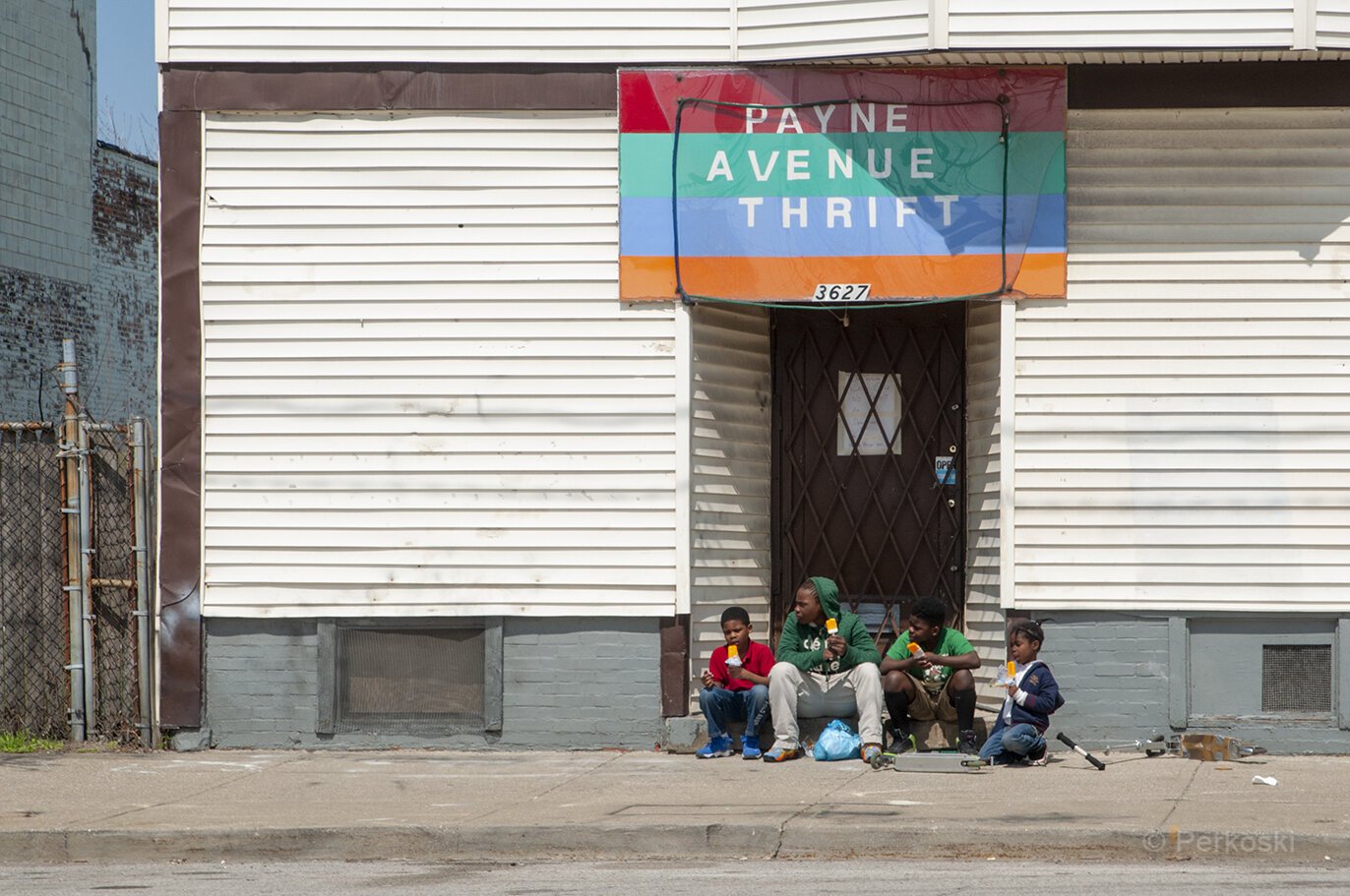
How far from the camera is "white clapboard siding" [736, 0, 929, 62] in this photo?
10500 millimetres

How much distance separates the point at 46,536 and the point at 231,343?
185cm

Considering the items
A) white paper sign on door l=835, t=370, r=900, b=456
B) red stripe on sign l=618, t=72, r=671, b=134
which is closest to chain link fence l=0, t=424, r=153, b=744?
red stripe on sign l=618, t=72, r=671, b=134

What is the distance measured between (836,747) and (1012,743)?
110 cm

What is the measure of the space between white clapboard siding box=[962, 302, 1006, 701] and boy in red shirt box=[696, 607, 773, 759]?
1515mm

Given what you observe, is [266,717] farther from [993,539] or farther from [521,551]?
[993,539]

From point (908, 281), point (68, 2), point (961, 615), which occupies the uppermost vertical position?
point (68, 2)

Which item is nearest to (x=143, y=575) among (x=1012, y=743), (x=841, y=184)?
(x=841, y=184)

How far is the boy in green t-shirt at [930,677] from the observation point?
413 inches

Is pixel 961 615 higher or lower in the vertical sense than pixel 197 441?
lower

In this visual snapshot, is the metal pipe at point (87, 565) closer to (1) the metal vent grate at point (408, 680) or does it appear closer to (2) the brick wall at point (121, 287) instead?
(1) the metal vent grate at point (408, 680)

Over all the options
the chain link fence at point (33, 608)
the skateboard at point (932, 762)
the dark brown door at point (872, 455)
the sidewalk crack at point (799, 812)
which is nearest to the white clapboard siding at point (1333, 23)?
the dark brown door at point (872, 455)

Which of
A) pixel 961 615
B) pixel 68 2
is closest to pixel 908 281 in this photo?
pixel 961 615

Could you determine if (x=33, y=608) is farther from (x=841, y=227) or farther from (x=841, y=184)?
(x=841, y=184)

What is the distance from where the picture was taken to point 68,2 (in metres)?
18.7
